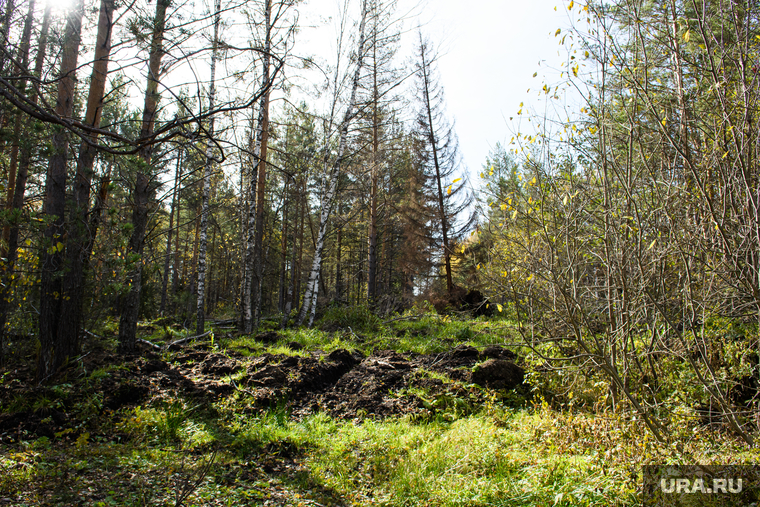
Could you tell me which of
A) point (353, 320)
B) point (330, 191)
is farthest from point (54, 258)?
point (353, 320)

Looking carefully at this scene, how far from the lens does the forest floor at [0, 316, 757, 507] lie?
3.01m

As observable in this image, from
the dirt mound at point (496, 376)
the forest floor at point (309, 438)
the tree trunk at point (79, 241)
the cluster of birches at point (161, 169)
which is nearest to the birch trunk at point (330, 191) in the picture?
the cluster of birches at point (161, 169)

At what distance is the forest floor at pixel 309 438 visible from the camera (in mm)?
3014

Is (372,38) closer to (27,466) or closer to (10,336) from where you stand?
(10,336)

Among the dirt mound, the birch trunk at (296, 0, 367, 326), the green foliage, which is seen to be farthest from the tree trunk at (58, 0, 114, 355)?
the green foliage

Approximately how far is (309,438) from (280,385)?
4.89 ft

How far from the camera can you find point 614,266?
3424mm

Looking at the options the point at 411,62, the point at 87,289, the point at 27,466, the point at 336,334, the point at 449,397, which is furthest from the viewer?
the point at 411,62

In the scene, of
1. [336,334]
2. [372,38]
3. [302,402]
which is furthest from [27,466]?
[372,38]

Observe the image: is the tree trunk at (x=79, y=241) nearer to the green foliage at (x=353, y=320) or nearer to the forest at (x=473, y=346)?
the forest at (x=473, y=346)

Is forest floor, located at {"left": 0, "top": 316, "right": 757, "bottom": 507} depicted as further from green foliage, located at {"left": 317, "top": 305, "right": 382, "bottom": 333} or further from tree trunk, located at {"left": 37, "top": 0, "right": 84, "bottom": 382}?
green foliage, located at {"left": 317, "top": 305, "right": 382, "bottom": 333}

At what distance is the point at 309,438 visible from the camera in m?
4.31

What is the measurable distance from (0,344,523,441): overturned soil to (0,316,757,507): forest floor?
0.08 feet

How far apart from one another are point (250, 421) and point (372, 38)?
11.2 metres
